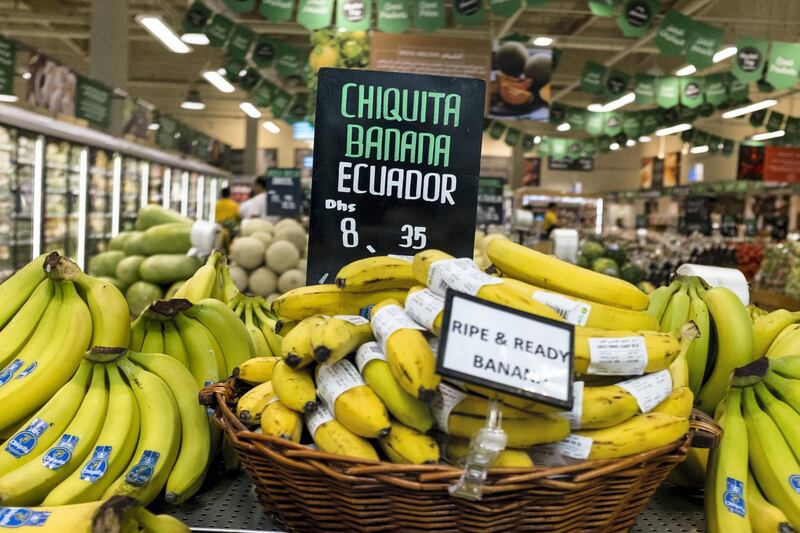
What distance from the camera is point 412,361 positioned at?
1.05 m

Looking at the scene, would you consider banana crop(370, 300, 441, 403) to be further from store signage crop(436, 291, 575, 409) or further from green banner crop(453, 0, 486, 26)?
green banner crop(453, 0, 486, 26)

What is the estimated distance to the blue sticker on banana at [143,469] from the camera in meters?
1.15

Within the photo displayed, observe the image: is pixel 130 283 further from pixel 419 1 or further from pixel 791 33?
pixel 791 33

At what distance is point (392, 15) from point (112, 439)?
6.81 meters

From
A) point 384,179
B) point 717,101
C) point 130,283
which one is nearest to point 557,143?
point 717,101

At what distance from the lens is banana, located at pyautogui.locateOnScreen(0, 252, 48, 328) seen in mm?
1550

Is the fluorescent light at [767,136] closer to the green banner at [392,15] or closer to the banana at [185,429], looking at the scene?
the green banner at [392,15]

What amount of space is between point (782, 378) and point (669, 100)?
37.1 feet

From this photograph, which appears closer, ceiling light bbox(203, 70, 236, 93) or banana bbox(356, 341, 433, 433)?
banana bbox(356, 341, 433, 433)

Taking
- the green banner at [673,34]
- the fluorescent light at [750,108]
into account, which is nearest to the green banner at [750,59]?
the green banner at [673,34]

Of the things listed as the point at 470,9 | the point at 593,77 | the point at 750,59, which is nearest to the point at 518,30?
the point at 593,77

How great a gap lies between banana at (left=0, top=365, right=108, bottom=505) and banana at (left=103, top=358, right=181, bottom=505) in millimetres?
66

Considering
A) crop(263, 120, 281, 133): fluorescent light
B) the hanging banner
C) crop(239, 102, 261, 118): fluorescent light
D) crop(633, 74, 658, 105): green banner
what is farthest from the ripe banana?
crop(263, 120, 281, 133): fluorescent light

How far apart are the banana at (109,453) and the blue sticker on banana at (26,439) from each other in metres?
0.09
